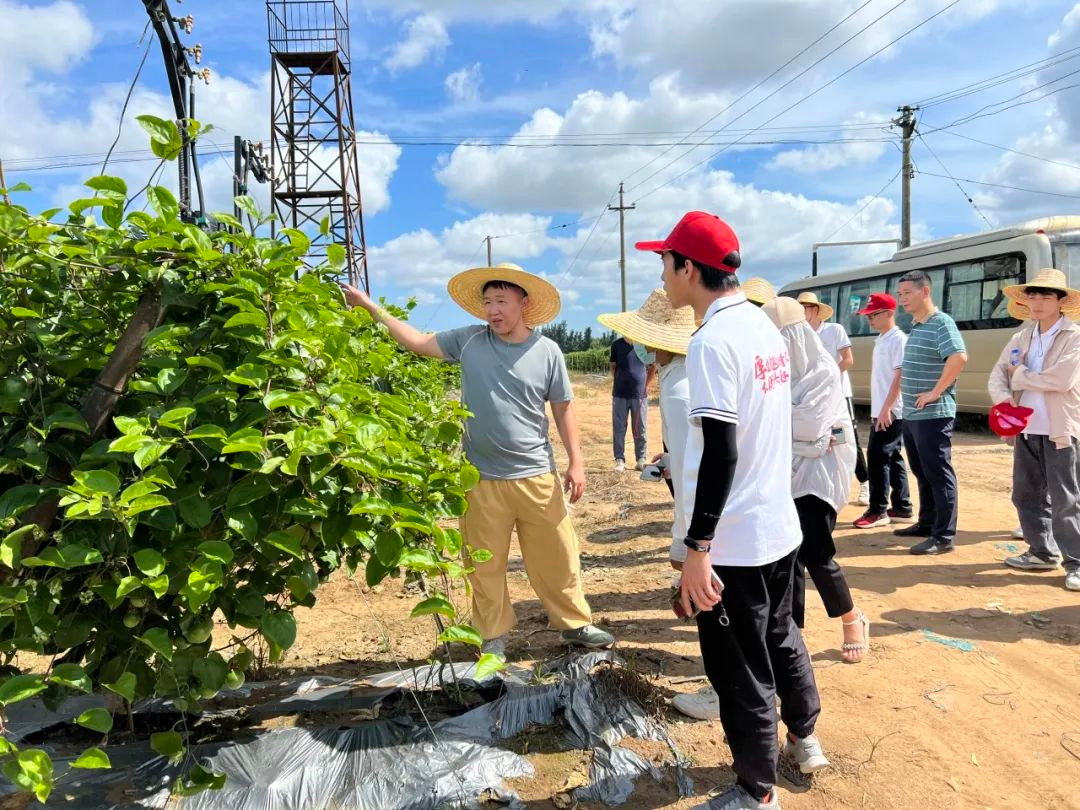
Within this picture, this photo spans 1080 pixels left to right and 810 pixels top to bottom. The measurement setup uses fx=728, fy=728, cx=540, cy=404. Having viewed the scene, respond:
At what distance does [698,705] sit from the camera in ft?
9.74

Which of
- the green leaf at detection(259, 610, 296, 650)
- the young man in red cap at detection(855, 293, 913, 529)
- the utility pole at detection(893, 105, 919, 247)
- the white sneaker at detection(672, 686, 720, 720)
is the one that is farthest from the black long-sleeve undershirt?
the utility pole at detection(893, 105, 919, 247)

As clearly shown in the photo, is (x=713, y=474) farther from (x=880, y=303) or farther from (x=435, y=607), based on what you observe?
(x=880, y=303)

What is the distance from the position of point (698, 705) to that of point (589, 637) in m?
0.70

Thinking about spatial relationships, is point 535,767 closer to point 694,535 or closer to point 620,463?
point 694,535

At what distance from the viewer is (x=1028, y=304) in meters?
4.49

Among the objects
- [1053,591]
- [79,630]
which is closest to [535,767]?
[79,630]

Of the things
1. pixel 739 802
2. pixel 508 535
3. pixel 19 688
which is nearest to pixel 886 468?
pixel 508 535

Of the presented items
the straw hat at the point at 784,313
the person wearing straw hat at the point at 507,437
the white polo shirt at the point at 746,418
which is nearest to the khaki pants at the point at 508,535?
the person wearing straw hat at the point at 507,437

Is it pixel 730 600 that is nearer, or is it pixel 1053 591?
pixel 730 600

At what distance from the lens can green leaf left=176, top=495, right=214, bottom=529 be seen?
59.9 inches

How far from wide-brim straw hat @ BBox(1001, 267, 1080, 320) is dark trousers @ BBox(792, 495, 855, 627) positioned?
228 cm

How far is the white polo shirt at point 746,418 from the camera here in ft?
6.82

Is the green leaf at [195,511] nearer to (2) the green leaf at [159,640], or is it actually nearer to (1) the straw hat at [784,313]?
(2) the green leaf at [159,640]

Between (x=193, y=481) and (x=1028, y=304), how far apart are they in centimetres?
482
